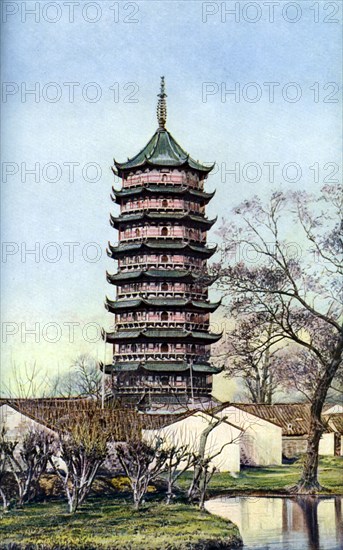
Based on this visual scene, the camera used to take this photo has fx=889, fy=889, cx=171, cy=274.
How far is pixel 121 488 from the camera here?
773 centimetres

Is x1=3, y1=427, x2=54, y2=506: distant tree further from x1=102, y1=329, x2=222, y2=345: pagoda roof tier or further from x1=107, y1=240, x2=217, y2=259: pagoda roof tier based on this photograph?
x1=107, y1=240, x2=217, y2=259: pagoda roof tier

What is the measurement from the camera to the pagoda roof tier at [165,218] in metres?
8.95

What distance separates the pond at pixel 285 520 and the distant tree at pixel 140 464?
54 cm

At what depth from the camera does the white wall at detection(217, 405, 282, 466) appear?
806 cm

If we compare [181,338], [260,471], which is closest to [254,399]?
[260,471]

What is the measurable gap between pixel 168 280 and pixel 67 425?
237 centimetres

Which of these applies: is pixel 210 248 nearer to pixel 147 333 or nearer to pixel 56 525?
pixel 147 333

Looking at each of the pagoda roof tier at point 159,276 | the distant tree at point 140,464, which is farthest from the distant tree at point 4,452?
the pagoda roof tier at point 159,276

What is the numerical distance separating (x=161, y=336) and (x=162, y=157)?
6.22ft

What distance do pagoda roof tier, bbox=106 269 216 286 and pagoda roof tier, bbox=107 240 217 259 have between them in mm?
208

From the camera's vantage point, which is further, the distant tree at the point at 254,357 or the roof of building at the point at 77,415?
the distant tree at the point at 254,357

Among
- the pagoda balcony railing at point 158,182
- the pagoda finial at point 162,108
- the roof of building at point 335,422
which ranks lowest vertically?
the roof of building at point 335,422

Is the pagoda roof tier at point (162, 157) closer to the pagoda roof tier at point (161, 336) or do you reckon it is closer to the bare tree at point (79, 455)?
the pagoda roof tier at point (161, 336)

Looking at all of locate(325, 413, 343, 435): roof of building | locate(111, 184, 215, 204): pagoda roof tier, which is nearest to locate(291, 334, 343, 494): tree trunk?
locate(325, 413, 343, 435): roof of building
